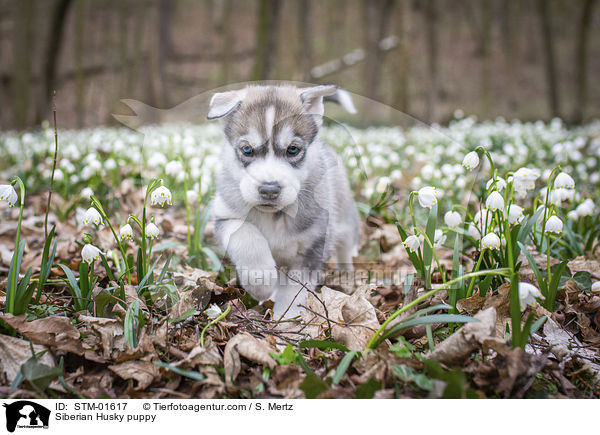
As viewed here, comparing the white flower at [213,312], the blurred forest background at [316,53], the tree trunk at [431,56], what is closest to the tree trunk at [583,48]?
the blurred forest background at [316,53]

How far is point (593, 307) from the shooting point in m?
2.18

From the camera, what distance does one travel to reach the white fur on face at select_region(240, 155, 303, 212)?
194cm

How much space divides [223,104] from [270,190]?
42cm

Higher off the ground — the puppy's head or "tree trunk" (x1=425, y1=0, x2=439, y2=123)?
"tree trunk" (x1=425, y1=0, x2=439, y2=123)

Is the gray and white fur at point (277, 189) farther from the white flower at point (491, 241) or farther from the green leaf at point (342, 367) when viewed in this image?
the white flower at point (491, 241)

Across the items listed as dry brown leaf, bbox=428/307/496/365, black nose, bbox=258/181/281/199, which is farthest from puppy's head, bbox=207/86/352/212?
dry brown leaf, bbox=428/307/496/365

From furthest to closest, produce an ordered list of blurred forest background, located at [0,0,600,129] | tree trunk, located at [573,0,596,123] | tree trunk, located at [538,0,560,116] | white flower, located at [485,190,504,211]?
tree trunk, located at [538,0,560,116] → tree trunk, located at [573,0,596,123] → blurred forest background, located at [0,0,600,129] → white flower, located at [485,190,504,211]

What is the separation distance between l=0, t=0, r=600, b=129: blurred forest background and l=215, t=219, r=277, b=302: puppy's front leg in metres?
4.09

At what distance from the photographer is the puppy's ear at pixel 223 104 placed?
1.96 meters

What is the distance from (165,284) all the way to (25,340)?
58 cm

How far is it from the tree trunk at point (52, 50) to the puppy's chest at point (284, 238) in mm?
11978

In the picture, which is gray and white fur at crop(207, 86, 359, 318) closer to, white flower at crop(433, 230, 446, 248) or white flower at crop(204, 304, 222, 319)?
white flower at crop(204, 304, 222, 319)

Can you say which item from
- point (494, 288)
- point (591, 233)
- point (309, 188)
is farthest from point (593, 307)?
point (309, 188)

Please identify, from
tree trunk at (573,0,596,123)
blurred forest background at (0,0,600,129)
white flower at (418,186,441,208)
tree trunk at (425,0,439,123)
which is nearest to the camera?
white flower at (418,186,441,208)
